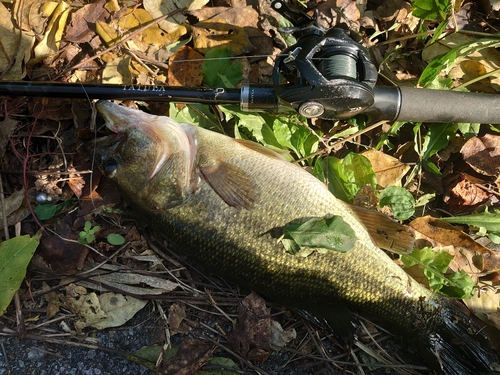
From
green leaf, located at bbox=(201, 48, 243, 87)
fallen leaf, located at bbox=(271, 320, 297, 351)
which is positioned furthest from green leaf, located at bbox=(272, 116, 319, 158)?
fallen leaf, located at bbox=(271, 320, 297, 351)

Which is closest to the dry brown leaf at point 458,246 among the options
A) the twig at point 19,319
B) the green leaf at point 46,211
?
the green leaf at point 46,211

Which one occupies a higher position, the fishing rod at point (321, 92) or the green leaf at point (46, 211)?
the fishing rod at point (321, 92)

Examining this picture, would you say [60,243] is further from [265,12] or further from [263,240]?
[265,12]

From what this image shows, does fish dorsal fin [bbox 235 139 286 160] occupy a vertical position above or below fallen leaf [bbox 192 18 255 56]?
below

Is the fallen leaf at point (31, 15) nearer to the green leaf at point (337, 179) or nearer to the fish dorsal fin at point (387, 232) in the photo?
the green leaf at point (337, 179)

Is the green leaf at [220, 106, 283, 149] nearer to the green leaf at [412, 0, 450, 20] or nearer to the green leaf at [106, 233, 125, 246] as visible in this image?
the green leaf at [106, 233, 125, 246]

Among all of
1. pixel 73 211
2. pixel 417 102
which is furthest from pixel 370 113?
pixel 73 211

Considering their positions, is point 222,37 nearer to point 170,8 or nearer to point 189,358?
point 170,8
